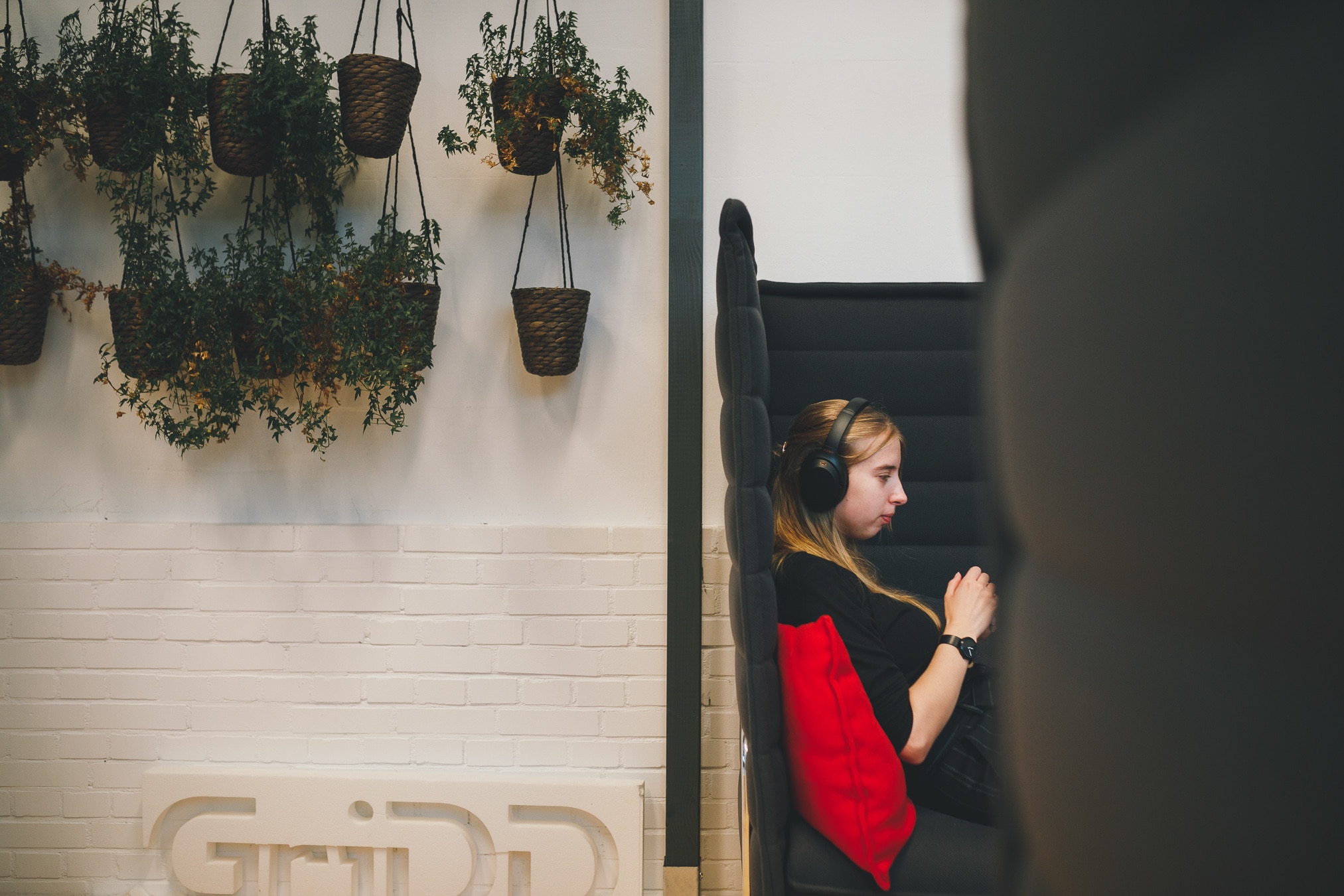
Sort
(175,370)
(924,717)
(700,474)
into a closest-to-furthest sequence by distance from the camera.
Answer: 1. (924,717)
2. (175,370)
3. (700,474)

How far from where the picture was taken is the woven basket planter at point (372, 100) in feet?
7.34

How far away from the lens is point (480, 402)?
2.56 metres

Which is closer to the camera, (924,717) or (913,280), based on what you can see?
(924,717)

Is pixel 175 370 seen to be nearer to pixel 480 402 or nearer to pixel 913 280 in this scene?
pixel 480 402

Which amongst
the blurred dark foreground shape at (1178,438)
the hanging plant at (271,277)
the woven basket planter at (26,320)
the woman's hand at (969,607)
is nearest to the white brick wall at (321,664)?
the hanging plant at (271,277)

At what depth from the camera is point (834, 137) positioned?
2.55 meters

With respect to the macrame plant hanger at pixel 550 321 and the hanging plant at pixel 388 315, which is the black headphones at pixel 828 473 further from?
the hanging plant at pixel 388 315

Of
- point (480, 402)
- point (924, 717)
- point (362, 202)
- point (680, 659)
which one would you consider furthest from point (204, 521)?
point (924, 717)

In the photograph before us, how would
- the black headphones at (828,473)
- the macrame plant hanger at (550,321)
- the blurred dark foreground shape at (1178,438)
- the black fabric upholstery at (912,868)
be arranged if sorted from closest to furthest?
the blurred dark foreground shape at (1178,438), the black fabric upholstery at (912,868), the black headphones at (828,473), the macrame plant hanger at (550,321)

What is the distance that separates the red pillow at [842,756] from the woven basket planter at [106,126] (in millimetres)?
2213

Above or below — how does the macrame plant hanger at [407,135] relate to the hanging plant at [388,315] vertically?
above

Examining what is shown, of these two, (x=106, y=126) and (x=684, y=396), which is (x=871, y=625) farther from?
(x=106, y=126)

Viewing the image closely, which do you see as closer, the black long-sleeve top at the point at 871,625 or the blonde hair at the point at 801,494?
the black long-sleeve top at the point at 871,625

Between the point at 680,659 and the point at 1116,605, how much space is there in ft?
7.81
